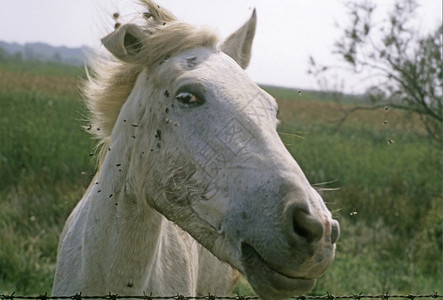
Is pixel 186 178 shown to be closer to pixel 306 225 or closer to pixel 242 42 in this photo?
pixel 306 225

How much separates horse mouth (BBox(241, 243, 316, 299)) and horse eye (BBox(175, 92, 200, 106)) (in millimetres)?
678

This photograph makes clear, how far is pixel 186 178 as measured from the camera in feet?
6.52

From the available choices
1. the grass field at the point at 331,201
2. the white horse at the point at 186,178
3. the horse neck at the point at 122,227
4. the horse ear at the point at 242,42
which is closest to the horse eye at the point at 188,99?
the white horse at the point at 186,178

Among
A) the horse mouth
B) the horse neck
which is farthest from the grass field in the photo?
the horse mouth

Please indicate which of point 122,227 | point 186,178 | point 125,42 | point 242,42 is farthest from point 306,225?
point 242,42

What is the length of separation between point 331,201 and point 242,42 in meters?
7.04

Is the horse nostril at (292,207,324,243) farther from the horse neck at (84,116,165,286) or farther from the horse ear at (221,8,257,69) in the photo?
the horse ear at (221,8,257,69)

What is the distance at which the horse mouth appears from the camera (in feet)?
5.48

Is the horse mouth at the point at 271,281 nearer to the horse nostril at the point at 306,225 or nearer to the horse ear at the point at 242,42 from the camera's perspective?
the horse nostril at the point at 306,225

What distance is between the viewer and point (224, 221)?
1812 millimetres

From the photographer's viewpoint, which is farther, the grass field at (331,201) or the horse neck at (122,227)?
the grass field at (331,201)

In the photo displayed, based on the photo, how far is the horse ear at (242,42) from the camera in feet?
8.80

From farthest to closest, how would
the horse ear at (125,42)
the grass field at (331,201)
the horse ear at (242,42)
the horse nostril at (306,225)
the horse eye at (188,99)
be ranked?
the grass field at (331,201)
the horse ear at (242,42)
the horse ear at (125,42)
the horse eye at (188,99)
the horse nostril at (306,225)

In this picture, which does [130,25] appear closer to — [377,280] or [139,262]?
[139,262]
